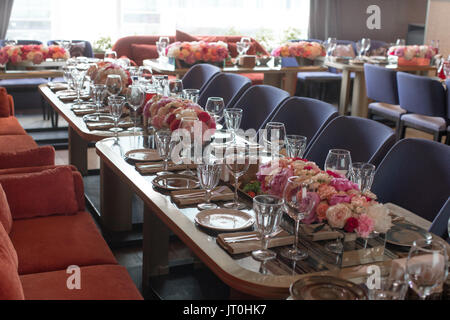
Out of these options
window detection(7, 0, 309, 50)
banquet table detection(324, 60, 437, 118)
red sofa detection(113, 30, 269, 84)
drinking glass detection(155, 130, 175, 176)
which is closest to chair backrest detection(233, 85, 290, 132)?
drinking glass detection(155, 130, 175, 176)

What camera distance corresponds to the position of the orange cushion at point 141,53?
7312mm

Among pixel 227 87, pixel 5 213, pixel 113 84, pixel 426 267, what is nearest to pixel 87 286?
pixel 5 213

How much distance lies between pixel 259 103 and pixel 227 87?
0.58 meters

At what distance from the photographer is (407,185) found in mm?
2287

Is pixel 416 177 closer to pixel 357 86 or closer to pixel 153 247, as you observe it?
pixel 153 247

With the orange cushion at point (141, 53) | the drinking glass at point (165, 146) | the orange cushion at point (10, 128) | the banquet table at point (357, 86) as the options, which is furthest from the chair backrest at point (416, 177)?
the orange cushion at point (141, 53)

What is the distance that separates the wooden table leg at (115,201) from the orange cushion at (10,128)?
1155mm

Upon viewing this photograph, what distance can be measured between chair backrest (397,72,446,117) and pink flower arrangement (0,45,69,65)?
3074 millimetres

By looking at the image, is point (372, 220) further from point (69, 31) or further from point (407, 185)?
point (69, 31)

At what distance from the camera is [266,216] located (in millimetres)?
1529

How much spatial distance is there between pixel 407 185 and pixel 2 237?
1.50m
